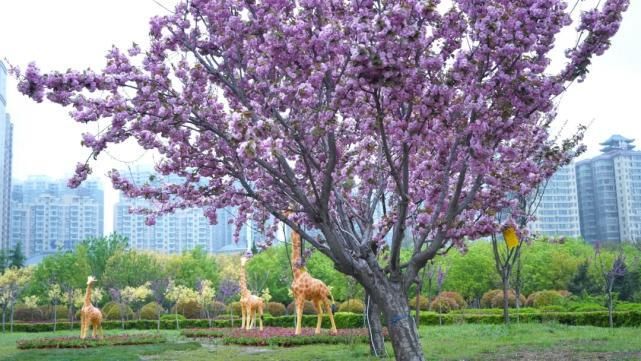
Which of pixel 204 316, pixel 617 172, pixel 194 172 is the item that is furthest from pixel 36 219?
pixel 194 172

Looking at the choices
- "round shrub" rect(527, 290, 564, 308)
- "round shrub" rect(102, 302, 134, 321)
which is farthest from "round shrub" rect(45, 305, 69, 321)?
"round shrub" rect(527, 290, 564, 308)

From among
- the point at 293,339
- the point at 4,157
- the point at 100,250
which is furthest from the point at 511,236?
the point at 4,157

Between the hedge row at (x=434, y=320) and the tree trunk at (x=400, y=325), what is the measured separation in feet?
45.0

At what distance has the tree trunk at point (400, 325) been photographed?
6.42 meters

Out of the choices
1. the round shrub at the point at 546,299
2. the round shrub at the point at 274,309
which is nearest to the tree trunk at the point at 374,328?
the round shrub at the point at 546,299

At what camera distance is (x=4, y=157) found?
65.6m

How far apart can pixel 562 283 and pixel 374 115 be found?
1119 inches

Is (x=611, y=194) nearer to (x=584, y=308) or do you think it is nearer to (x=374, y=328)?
(x=584, y=308)

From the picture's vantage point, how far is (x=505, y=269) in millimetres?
16156

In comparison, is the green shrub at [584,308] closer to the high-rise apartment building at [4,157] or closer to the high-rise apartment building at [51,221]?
the high-rise apartment building at [4,157]

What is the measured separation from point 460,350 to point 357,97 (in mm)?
6608

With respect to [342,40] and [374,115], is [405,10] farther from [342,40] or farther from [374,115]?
[374,115]

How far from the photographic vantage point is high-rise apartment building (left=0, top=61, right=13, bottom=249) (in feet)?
198

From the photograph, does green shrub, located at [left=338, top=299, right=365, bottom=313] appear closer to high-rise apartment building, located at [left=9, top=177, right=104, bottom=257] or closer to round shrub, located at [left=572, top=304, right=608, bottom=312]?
round shrub, located at [left=572, top=304, right=608, bottom=312]
